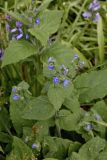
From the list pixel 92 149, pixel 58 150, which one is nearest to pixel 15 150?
pixel 58 150

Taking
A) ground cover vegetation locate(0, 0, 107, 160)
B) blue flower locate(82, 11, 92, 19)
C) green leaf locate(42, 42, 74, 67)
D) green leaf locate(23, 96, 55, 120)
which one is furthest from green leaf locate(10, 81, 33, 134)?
blue flower locate(82, 11, 92, 19)

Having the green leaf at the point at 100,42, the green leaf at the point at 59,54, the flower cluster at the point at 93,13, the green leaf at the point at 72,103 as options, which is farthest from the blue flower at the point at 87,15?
the green leaf at the point at 72,103

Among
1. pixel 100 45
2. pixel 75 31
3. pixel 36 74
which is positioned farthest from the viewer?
pixel 75 31

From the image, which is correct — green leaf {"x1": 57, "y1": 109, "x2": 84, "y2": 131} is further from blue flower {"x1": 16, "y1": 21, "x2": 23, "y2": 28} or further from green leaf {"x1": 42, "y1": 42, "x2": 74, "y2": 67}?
blue flower {"x1": 16, "y1": 21, "x2": 23, "y2": 28}

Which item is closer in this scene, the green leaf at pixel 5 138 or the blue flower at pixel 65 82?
the blue flower at pixel 65 82

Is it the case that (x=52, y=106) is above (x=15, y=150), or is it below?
above

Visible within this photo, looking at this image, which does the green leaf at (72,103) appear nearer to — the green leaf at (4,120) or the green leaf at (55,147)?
the green leaf at (55,147)

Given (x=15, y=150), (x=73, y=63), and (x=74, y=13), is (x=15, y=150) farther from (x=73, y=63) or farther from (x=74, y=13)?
(x=74, y=13)
